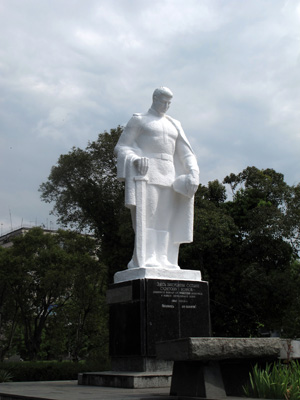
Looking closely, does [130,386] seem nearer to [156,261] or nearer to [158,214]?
[156,261]

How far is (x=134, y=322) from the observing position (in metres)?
8.09

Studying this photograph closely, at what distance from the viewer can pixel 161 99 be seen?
939 centimetres

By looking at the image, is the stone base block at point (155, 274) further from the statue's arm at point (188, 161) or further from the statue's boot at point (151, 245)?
the statue's arm at point (188, 161)

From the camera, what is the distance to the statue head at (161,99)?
9375 mm

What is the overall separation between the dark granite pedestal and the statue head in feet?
10.1

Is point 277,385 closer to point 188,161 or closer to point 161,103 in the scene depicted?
point 188,161

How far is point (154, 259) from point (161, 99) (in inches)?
111

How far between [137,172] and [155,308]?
2271 mm

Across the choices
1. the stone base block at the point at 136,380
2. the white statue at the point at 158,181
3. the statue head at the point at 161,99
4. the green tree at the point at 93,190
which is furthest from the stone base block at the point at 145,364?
the green tree at the point at 93,190

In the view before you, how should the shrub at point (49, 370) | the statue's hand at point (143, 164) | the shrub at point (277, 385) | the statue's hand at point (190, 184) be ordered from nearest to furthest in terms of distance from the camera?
the shrub at point (277, 385)
the statue's hand at point (143, 164)
the statue's hand at point (190, 184)
the shrub at point (49, 370)

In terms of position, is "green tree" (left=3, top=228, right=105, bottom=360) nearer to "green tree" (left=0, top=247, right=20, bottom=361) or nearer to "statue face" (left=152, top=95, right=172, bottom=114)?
"green tree" (left=0, top=247, right=20, bottom=361)

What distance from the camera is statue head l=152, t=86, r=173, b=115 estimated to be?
30.8 ft

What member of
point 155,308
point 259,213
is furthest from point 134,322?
point 259,213

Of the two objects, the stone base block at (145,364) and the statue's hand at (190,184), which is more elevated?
the statue's hand at (190,184)
